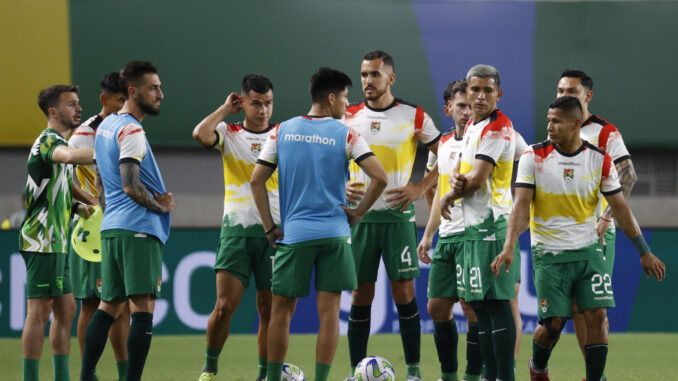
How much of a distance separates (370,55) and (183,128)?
5762mm

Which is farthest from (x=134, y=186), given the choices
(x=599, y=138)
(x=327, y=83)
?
(x=599, y=138)

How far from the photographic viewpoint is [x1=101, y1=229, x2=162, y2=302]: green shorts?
5461 millimetres

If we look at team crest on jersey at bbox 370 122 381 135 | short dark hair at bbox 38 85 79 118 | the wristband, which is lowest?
the wristband

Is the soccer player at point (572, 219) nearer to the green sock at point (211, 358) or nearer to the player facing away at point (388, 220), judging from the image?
the player facing away at point (388, 220)

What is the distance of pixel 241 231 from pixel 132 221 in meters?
1.33

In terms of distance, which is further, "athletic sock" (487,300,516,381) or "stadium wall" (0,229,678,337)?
"stadium wall" (0,229,678,337)

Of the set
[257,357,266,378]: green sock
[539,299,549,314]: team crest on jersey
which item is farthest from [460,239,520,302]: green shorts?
[257,357,266,378]: green sock

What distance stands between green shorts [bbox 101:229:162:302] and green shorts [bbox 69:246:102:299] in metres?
1.38

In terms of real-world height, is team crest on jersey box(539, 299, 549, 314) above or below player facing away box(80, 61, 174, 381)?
below

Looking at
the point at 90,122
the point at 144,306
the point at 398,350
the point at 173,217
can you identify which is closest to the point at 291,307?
the point at 144,306

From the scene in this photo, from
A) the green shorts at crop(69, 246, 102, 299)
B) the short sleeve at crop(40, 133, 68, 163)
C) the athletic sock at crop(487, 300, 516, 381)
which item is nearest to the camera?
the athletic sock at crop(487, 300, 516, 381)

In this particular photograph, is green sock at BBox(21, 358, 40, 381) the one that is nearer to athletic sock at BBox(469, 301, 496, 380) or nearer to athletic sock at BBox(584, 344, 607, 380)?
athletic sock at BBox(469, 301, 496, 380)

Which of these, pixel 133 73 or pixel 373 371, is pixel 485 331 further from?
pixel 133 73

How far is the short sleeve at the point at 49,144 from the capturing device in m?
5.97
